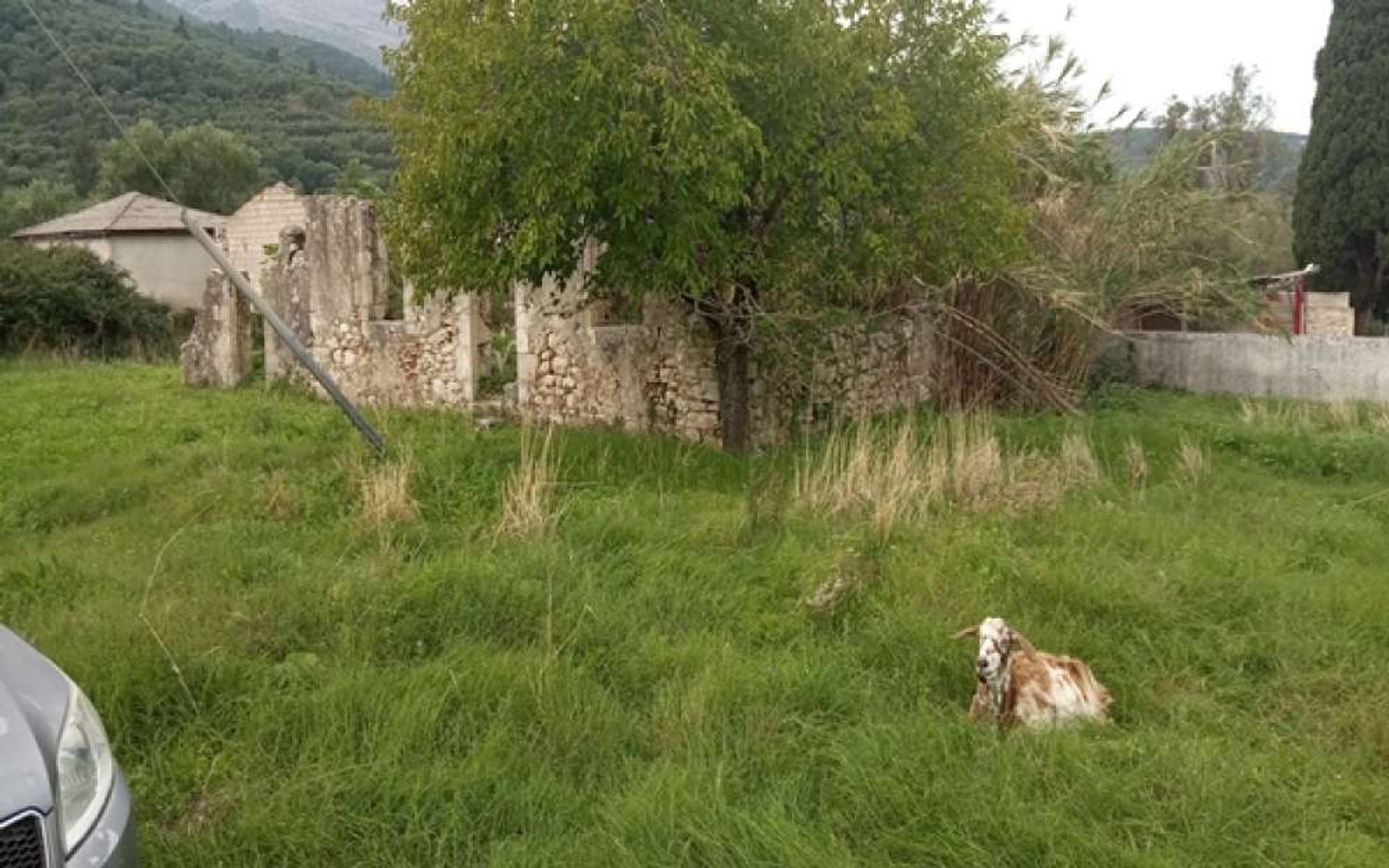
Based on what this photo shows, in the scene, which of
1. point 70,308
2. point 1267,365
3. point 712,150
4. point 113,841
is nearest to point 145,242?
point 70,308

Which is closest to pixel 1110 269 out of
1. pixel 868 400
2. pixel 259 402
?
pixel 868 400

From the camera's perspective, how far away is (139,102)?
40531 mm

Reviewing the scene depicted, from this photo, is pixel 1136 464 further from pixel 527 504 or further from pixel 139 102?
pixel 139 102

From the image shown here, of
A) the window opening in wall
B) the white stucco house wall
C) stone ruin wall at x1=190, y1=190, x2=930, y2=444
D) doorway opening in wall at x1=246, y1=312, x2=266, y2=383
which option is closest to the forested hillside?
the white stucco house wall

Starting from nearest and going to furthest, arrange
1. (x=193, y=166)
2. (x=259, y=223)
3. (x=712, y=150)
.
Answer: (x=712, y=150)
(x=259, y=223)
(x=193, y=166)

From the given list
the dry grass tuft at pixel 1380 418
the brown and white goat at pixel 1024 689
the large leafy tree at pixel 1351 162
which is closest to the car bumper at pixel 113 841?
the brown and white goat at pixel 1024 689

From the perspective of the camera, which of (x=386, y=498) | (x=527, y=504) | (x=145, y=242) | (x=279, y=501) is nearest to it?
(x=527, y=504)

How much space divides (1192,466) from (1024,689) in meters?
6.11

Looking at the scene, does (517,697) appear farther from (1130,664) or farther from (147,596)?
(1130,664)

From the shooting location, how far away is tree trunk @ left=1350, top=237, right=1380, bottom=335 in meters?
25.2

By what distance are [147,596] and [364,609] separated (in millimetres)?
1173

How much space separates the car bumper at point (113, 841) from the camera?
2.51 meters

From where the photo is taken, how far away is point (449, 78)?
8.26 metres

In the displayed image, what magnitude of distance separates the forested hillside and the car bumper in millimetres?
35679
